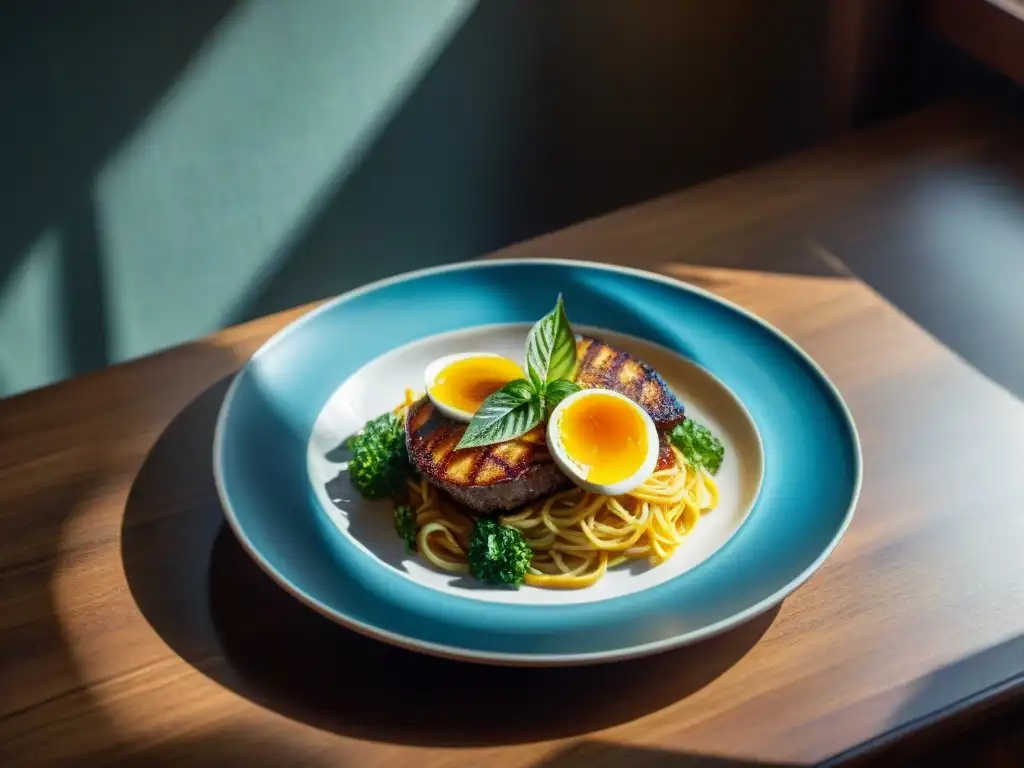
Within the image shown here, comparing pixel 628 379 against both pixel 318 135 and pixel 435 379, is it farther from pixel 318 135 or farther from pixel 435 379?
pixel 318 135

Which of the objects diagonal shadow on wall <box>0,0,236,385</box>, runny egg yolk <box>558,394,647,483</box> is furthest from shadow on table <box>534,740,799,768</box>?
diagonal shadow on wall <box>0,0,236,385</box>

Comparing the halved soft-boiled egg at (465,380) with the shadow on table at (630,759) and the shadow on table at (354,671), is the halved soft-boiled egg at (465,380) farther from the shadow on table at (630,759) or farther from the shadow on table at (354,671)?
the shadow on table at (630,759)

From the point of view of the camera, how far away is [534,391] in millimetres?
1384

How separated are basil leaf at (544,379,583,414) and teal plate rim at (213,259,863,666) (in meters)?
0.26

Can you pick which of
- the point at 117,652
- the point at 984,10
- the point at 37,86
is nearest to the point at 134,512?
the point at 117,652

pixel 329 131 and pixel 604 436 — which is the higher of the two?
pixel 604 436

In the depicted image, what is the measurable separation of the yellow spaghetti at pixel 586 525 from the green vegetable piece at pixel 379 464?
3 centimetres

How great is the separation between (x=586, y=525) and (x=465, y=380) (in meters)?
0.24

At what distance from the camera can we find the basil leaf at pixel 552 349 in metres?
1.41

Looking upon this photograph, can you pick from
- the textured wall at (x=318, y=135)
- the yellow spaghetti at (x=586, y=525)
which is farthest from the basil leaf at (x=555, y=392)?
the textured wall at (x=318, y=135)

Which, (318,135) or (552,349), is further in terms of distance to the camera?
(318,135)

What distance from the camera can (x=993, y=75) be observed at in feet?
7.27

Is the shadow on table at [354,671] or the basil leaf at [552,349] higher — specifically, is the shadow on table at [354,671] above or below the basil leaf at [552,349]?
below

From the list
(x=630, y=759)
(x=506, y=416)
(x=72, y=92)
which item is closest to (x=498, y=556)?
(x=506, y=416)
